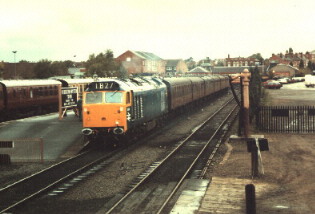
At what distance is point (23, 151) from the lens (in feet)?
61.5

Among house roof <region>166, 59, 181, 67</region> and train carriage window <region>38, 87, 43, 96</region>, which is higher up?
house roof <region>166, 59, 181, 67</region>

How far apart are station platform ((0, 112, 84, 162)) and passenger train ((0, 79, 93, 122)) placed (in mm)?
3545

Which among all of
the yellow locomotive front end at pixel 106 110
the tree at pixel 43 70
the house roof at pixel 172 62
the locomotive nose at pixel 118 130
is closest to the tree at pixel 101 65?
the tree at pixel 43 70

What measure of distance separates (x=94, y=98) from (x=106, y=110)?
0.80 meters

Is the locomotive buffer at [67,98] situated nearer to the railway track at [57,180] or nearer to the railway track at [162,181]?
the railway track at [162,181]

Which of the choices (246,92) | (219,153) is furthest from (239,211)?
(219,153)

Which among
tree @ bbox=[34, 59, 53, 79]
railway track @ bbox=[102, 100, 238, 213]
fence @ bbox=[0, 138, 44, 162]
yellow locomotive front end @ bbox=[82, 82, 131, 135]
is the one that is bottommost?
railway track @ bbox=[102, 100, 238, 213]


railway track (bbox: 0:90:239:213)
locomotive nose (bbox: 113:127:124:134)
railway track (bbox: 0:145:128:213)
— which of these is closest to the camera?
railway track (bbox: 0:90:239:213)

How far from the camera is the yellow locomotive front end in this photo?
740 inches

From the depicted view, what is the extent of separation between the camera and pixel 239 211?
403 inches

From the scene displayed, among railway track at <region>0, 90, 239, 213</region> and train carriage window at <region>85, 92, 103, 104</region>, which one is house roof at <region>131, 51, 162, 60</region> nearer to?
train carriage window at <region>85, 92, 103, 104</region>

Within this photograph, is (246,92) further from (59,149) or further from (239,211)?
(59,149)

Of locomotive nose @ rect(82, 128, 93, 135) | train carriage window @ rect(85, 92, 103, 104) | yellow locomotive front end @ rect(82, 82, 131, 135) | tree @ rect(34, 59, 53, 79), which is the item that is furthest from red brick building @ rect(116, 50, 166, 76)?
locomotive nose @ rect(82, 128, 93, 135)

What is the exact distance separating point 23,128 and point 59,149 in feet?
18.3
